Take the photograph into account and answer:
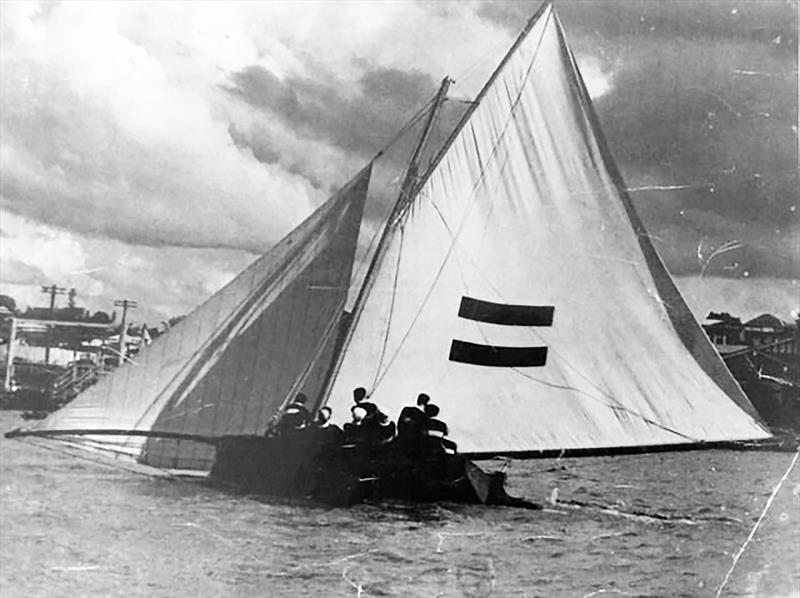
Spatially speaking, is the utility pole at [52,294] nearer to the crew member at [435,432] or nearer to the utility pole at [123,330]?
the utility pole at [123,330]

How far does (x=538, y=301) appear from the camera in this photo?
227 cm

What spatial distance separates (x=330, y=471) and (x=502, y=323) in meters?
0.52

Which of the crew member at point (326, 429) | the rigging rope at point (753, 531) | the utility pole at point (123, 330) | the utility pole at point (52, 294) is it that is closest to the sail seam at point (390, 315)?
the crew member at point (326, 429)

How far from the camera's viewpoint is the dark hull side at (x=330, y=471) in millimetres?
2152

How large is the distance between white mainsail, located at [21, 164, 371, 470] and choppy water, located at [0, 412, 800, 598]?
0.28 ft

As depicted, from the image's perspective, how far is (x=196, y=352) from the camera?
7.06 ft

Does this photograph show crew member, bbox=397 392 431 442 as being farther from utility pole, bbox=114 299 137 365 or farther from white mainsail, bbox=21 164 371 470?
utility pole, bbox=114 299 137 365

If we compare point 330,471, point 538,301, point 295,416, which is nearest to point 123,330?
point 295,416

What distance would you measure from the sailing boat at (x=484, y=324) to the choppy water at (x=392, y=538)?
0.25 feet

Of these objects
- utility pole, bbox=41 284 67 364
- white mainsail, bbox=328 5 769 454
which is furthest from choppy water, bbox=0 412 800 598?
utility pole, bbox=41 284 67 364

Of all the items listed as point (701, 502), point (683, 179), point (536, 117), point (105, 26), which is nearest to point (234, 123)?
point (105, 26)

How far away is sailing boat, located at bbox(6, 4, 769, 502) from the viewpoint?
7.06 feet

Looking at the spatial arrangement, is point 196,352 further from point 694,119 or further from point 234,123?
point 694,119

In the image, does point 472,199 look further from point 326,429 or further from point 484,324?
point 326,429
